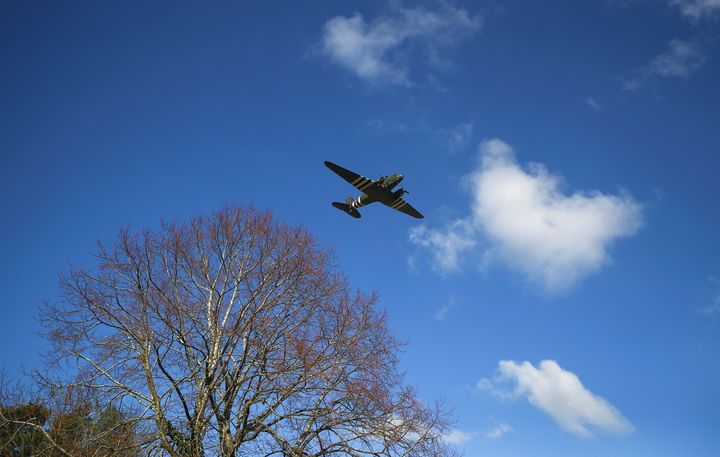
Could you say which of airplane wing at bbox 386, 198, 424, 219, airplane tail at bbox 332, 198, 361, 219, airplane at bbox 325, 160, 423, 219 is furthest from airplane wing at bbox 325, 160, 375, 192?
airplane tail at bbox 332, 198, 361, 219

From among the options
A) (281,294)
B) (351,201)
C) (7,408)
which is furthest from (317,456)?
(351,201)

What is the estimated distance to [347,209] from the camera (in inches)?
960

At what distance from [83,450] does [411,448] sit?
22.1 feet

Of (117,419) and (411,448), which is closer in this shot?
(411,448)

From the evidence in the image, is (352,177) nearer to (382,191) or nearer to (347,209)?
(382,191)

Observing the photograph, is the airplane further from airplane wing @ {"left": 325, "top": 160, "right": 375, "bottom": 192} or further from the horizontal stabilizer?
the horizontal stabilizer

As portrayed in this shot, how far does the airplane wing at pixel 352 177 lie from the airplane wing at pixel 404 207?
1603 millimetres

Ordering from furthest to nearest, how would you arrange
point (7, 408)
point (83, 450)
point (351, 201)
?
point (351, 201), point (7, 408), point (83, 450)

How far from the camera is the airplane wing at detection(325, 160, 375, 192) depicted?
20.5 metres

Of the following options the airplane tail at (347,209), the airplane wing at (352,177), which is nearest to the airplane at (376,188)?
the airplane wing at (352,177)

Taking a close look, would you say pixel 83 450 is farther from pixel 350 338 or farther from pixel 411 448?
pixel 411 448

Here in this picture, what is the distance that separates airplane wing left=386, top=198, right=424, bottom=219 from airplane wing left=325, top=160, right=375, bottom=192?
160 cm

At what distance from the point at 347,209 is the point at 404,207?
9.90ft

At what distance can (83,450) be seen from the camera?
9727 millimetres
